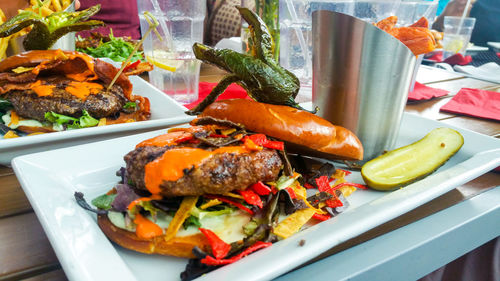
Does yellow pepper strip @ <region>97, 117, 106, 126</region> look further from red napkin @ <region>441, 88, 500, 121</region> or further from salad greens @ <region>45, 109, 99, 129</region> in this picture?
red napkin @ <region>441, 88, 500, 121</region>

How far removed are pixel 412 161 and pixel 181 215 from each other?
1.03m

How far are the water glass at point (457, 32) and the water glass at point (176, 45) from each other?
3848 mm

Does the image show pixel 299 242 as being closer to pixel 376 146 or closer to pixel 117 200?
pixel 117 200

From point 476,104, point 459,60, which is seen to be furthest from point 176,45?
point 459,60

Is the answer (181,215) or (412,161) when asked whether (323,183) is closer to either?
(412,161)

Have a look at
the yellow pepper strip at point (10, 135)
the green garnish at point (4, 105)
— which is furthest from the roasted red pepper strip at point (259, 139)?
the green garnish at point (4, 105)

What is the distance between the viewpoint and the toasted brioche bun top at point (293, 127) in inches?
53.4

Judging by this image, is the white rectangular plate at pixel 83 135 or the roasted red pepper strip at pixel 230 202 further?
the white rectangular plate at pixel 83 135

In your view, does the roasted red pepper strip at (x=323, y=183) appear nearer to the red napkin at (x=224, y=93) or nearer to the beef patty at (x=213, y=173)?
the beef patty at (x=213, y=173)

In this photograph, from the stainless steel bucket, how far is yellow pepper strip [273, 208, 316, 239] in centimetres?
69

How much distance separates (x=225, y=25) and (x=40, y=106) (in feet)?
14.6

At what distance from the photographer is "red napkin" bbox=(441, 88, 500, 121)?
2.39 m

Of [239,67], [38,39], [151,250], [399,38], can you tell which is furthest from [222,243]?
[38,39]

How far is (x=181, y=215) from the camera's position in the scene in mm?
1059
